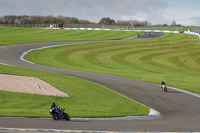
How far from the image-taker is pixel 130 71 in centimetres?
4084

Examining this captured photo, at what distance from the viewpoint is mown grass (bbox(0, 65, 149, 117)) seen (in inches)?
701

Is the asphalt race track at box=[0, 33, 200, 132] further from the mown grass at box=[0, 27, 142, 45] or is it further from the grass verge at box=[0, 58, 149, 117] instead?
the mown grass at box=[0, 27, 142, 45]

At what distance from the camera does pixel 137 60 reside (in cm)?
5000

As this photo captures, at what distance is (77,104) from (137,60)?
30490 millimetres

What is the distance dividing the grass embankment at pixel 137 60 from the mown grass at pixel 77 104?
9.28 metres

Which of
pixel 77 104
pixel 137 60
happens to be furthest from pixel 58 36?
pixel 77 104

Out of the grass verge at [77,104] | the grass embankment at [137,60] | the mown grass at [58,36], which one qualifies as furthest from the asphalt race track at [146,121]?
the mown grass at [58,36]

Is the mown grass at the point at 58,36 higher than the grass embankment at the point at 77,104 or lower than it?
higher

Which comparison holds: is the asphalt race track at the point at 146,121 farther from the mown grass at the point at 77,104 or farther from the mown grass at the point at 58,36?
the mown grass at the point at 58,36

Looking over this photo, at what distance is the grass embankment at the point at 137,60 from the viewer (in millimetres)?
37094

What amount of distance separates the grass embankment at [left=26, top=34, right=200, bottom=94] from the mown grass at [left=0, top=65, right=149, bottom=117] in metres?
9.28

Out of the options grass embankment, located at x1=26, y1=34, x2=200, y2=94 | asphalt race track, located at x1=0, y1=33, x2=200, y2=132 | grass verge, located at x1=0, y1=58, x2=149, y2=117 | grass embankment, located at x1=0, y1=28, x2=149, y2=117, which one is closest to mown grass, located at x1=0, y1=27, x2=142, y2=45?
grass embankment, located at x1=26, y1=34, x2=200, y2=94

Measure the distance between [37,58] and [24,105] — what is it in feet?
109

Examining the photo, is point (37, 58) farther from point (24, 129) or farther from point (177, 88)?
point (24, 129)
